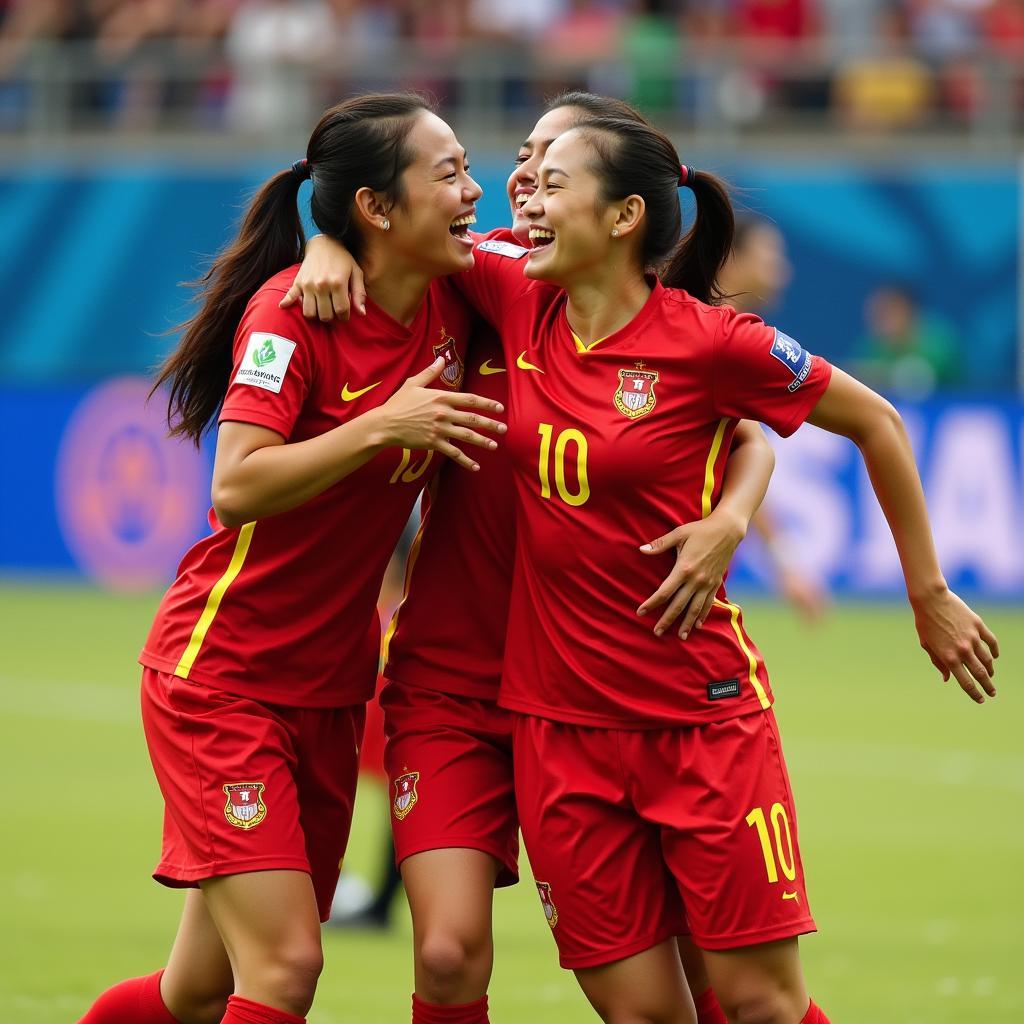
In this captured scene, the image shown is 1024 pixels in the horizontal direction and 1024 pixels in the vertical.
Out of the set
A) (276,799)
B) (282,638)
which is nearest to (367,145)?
(282,638)

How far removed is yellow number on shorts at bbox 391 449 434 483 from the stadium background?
4.67 m

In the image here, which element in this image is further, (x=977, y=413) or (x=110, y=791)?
(x=977, y=413)

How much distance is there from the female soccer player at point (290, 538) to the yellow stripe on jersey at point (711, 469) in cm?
52

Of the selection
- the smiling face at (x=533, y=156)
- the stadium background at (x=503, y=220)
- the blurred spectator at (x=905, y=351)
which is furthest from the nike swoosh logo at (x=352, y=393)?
the blurred spectator at (x=905, y=351)

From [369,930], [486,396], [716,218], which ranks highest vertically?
[716,218]

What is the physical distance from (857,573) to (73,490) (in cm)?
665

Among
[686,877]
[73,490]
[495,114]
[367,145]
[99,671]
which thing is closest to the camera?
[686,877]

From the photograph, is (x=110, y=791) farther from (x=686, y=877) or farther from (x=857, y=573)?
(x=857, y=573)

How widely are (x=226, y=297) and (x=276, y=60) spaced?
15027 mm

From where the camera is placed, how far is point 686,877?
173 inches

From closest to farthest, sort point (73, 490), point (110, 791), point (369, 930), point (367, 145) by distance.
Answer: point (367, 145) < point (369, 930) < point (110, 791) < point (73, 490)

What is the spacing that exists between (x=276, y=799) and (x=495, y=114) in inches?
604

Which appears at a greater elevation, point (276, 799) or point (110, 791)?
point (276, 799)

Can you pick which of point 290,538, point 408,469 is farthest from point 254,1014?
point 408,469
